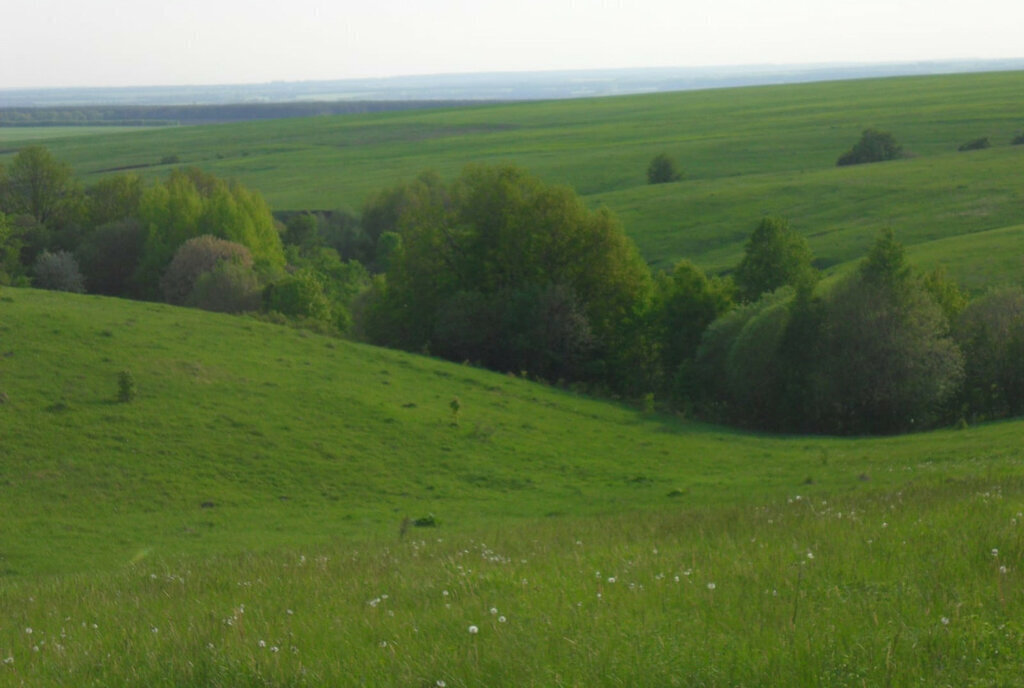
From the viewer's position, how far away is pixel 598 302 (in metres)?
54.3

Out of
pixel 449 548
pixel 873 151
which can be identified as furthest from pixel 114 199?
pixel 873 151

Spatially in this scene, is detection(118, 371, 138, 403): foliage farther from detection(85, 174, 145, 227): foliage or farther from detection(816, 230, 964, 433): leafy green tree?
detection(85, 174, 145, 227): foliage

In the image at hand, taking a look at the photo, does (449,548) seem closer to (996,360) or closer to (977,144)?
(996,360)

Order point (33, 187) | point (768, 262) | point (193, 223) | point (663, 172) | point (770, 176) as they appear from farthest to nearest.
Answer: point (663, 172)
point (770, 176)
point (33, 187)
point (193, 223)
point (768, 262)

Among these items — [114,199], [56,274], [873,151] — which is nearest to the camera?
[56,274]

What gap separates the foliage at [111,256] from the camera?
270 ft

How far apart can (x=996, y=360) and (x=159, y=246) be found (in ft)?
207

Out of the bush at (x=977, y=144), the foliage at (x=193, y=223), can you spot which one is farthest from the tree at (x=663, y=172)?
the foliage at (x=193, y=223)

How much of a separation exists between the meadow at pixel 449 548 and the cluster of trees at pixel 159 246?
→ 3060cm

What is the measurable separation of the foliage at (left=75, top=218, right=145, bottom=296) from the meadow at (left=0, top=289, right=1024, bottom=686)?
48.8 m

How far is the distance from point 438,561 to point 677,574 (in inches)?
135

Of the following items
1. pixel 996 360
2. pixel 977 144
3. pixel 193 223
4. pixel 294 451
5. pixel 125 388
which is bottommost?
pixel 294 451

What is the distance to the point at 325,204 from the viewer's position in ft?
444

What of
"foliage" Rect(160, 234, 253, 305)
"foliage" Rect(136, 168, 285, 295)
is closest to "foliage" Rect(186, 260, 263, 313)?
"foliage" Rect(160, 234, 253, 305)
